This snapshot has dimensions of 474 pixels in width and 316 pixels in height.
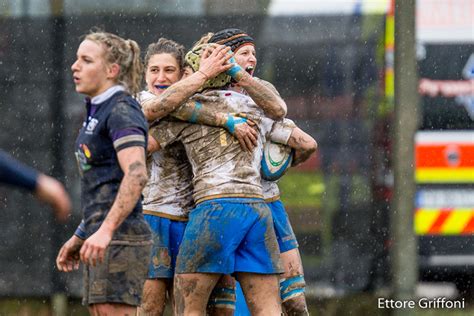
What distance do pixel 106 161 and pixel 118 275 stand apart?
0.44m

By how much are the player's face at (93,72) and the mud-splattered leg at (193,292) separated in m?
1.04

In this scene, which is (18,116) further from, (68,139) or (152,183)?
(152,183)

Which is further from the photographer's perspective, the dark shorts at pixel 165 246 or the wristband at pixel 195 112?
the dark shorts at pixel 165 246

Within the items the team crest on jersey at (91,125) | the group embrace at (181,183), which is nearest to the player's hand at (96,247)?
the group embrace at (181,183)

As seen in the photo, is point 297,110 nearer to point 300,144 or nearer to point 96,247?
point 300,144

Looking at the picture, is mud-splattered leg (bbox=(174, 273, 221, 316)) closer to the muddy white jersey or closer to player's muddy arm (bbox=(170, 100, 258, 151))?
the muddy white jersey

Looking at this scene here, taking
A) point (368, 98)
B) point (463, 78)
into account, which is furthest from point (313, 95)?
point (463, 78)

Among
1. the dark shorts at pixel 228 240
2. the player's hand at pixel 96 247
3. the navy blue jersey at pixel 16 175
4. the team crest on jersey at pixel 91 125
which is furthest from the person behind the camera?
the dark shorts at pixel 228 240

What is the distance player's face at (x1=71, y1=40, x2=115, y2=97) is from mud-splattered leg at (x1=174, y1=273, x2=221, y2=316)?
104 cm

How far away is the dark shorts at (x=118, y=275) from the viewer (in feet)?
15.7

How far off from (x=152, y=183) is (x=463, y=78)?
3.63 meters

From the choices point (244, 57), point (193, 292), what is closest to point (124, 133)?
point (193, 292)

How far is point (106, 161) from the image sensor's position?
4.84m

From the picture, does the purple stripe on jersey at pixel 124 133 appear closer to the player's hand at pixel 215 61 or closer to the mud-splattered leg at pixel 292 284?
the player's hand at pixel 215 61
